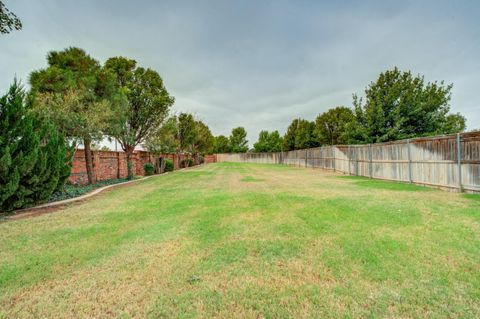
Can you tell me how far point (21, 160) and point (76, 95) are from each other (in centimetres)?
534

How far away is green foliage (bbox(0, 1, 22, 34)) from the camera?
5121 millimetres

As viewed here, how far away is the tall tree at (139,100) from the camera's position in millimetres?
15906

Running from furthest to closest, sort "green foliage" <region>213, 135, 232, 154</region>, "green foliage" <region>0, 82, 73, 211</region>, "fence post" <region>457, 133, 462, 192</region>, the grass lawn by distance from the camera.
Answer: "green foliage" <region>213, 135, 232, 154</region> < "fence post" <region>457, 133, 462, 192</region> < "green foliage" <region>0, 82, 73, 211</region> < the grass lawn

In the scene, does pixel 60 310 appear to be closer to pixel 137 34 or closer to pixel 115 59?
pixel 137 34

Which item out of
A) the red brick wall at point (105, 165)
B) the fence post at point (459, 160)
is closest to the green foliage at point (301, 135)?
the red brick wall at point (105, 165)

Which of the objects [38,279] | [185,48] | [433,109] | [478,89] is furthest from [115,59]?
[478,89]

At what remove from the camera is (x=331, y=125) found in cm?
2962

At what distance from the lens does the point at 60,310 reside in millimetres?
2043

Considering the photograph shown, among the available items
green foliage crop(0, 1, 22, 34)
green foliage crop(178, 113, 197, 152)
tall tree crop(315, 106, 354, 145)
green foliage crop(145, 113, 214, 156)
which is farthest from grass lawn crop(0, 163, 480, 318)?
tall tree crop(315, 106, 354, 145)

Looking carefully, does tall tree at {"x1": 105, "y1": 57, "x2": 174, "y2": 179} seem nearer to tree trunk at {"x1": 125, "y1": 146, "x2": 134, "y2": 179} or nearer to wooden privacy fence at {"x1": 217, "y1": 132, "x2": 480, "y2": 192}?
tree trunk at {"x1": 125, "y1": 146, "x2": 134, "y2": 179}

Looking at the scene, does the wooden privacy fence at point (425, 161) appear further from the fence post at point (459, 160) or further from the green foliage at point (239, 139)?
the green foliage at point (239, 139)

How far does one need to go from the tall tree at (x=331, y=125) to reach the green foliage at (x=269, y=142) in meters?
14.3

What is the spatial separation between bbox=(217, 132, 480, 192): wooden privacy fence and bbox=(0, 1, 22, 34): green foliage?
12825 mm

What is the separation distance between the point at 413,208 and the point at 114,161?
54.0 ft
